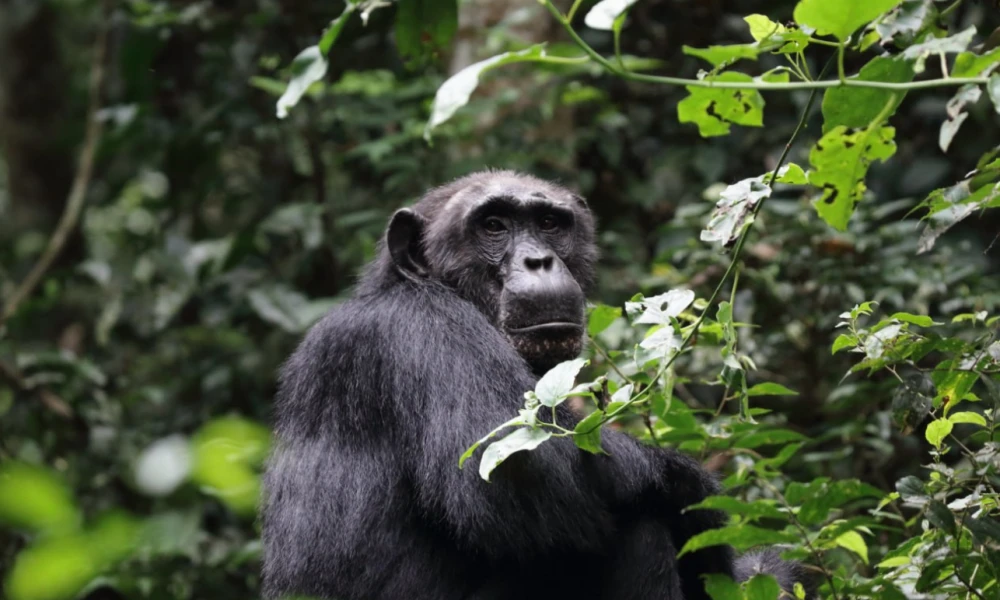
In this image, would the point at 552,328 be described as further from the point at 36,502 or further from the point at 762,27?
the point at 36,502

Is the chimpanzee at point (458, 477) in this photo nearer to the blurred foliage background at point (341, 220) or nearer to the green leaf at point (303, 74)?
the green leaf at point (303, 74)

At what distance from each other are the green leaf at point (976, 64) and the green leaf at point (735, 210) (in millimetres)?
502

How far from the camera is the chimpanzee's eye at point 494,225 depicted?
14.2ft

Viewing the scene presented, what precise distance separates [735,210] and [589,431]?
0.66m

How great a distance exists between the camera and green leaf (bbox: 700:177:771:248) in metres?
2.73

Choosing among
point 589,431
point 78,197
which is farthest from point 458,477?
point 78,197

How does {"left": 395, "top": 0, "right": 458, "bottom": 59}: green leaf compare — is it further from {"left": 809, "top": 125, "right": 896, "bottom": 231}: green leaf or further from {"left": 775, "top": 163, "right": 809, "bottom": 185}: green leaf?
{"left": 809, "top": 125, "right": 896, "bottom": 231}: green leaf

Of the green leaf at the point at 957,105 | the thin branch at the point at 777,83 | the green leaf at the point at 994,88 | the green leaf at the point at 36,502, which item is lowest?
the green leaf at the point at 957,105

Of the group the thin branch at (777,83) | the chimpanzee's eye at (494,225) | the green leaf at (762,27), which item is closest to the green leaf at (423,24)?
the chimpanzee's eye at (494,225)

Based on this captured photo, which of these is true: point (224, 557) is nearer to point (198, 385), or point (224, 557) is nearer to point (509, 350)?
point (198, 385)

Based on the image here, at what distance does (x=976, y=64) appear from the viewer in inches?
92.7

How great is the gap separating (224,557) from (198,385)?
1.97 m

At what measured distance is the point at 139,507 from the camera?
607cm

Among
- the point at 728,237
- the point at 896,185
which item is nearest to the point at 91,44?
the point at 896,185
